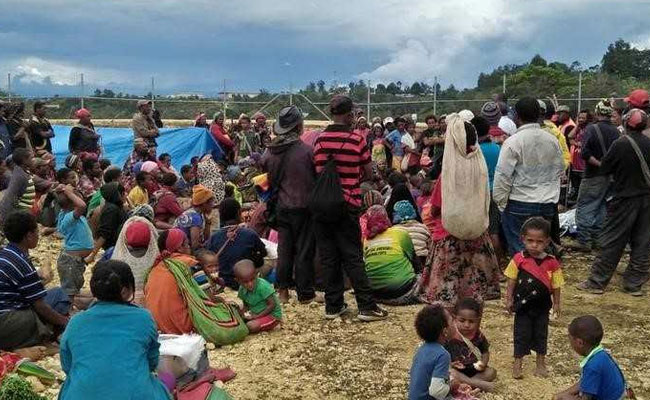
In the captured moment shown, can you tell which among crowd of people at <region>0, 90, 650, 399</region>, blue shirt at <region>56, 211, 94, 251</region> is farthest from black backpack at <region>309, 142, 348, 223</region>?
blue shirt at <region>56, 211, 94, 251</region>

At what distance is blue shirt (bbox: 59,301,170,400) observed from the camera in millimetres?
3352

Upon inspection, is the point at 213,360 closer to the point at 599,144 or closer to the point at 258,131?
the point at 599,144

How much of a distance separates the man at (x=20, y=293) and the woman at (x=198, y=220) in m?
2.08

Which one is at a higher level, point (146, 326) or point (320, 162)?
point (320, 162)

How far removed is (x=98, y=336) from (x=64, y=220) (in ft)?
12.4

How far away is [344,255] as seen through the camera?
6.02 metres

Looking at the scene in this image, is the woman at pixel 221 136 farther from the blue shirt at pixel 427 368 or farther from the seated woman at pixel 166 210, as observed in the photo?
the blue shirt at pixel 427 368

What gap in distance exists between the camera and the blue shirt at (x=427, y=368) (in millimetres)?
3777

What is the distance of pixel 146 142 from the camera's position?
1257 centimetres

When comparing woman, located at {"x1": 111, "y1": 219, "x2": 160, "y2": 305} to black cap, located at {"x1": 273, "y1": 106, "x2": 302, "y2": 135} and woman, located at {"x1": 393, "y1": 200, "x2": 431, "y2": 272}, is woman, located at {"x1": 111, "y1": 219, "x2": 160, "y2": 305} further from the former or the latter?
woman, located at {"x1": 393, "y1": 200, "x2": 431, "y2": 272}

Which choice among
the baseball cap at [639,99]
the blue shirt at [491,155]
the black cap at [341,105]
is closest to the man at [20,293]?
the black cap at [341,105]

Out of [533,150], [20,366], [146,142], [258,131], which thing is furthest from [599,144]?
[258,131]

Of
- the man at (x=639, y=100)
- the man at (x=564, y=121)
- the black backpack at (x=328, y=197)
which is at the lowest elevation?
the black backpack at (x=328, y=197)

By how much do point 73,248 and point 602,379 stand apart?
499 centimetres
